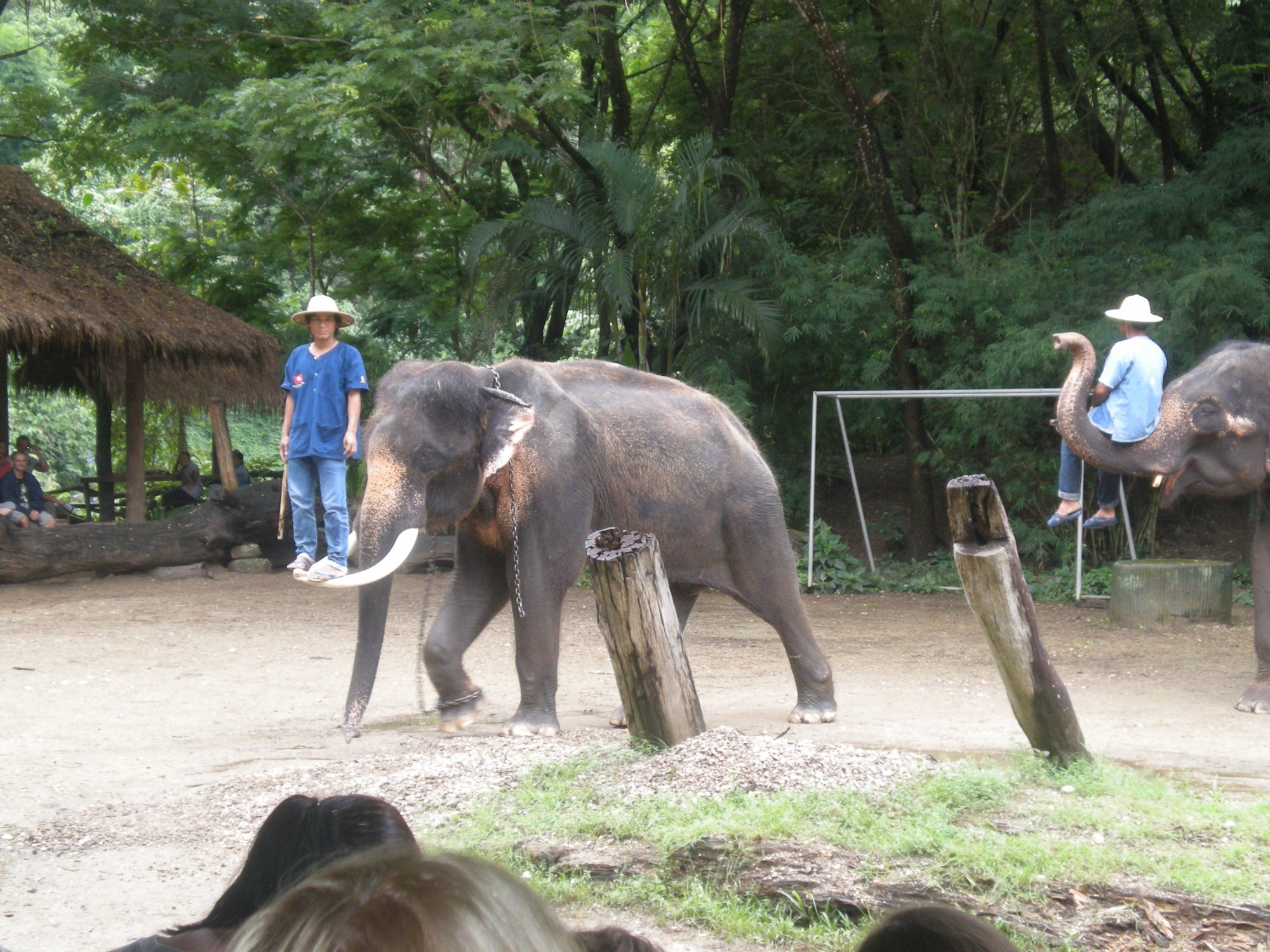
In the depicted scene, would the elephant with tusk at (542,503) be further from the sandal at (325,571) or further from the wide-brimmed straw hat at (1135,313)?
the wide-brimmed straw hat at (1135,313)

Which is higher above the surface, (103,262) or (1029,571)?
(103,262)

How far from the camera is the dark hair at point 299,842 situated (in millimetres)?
1811

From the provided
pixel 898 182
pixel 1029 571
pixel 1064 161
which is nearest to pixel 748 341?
pixel 898 182

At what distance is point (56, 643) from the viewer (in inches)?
399

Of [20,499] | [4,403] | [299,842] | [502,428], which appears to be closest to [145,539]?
[20,499]

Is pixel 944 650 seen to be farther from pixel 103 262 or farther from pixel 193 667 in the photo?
pixel 103 262

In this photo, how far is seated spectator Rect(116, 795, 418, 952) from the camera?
5.93 feet

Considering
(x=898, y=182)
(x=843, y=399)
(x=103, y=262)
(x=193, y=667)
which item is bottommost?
(x=193, y=667)

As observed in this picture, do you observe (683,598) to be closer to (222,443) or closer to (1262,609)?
(1262,609)

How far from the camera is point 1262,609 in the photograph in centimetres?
746

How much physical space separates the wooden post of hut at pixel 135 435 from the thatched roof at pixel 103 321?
0.16 meters

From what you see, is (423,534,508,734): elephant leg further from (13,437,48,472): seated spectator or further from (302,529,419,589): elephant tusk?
(13,437,48,472): seated spectator

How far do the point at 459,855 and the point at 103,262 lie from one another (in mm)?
15989

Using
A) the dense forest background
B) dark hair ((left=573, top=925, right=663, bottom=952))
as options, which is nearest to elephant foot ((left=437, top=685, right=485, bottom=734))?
dark hair ((left=573, top=925, right=663, bottom=952))
